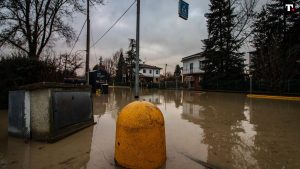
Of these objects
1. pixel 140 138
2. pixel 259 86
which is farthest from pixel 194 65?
pixel 140 138

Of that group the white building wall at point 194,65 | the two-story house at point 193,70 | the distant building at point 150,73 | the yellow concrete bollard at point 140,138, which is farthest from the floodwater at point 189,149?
the distant building at point 150,73

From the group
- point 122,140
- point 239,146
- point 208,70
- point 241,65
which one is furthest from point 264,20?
point 122,140

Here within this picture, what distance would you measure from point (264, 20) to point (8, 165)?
31914 millimetres

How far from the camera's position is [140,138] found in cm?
337

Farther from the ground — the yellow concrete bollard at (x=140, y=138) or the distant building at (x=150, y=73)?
the distant building at (x=150, y=73)

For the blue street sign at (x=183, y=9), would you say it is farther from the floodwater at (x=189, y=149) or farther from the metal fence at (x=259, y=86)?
the metal fence at (x=259, y=86)

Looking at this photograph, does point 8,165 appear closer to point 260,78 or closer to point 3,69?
point 3,69

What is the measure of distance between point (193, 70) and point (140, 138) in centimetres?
4570

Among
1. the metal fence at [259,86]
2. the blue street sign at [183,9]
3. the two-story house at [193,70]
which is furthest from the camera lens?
the two-story house at [193,70]

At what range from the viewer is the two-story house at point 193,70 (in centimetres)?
4531

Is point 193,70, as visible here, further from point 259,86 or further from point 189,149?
point 189,149

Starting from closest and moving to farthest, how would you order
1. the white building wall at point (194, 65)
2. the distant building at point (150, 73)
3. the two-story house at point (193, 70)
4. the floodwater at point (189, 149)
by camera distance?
the floodwater at point (189, 149), the two-story house at point (193, 70), the white building wall at point (194, 65), the distant building at point (150, 73)

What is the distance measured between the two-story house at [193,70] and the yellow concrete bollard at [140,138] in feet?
136

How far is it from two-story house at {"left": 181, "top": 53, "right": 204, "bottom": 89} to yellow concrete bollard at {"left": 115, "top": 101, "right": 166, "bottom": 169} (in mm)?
41496
